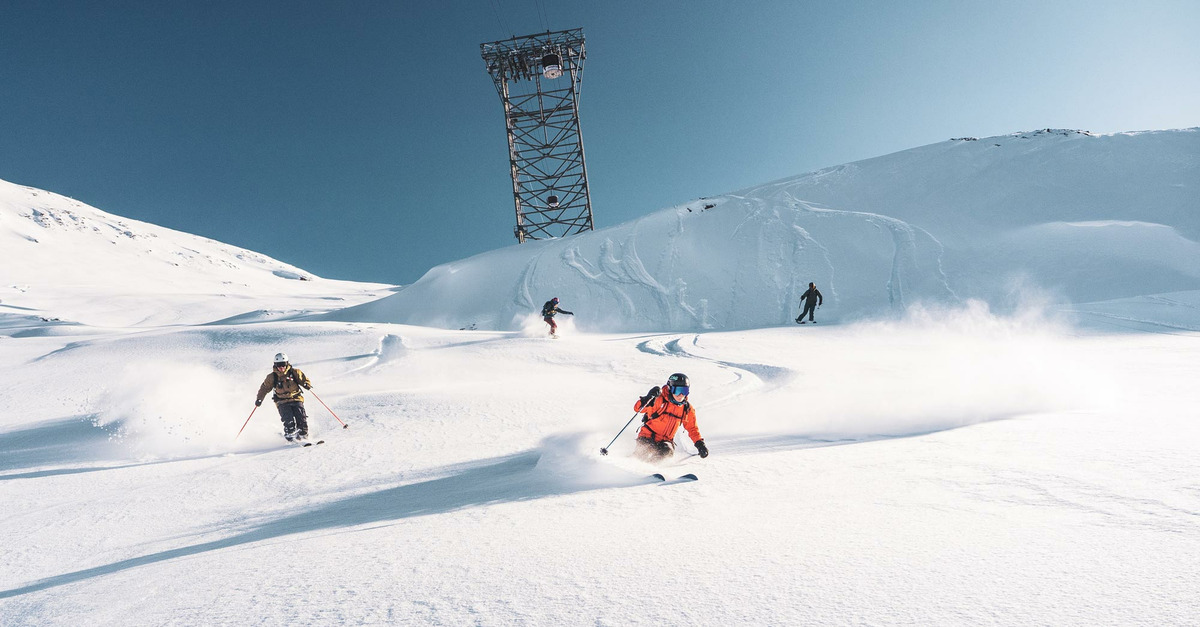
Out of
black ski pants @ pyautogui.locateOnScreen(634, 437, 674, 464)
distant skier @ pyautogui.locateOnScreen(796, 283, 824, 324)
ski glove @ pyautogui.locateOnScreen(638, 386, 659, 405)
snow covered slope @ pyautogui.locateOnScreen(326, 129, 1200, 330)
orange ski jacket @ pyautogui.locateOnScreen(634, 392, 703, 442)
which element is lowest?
black ski pants @ pyautogui.locateOnScreen(634, 437, 674, 464)

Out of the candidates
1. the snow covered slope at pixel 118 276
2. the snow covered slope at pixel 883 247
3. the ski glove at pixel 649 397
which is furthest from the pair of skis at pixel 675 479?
the snow covered slope at pixel 118 276

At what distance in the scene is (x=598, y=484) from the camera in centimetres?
451

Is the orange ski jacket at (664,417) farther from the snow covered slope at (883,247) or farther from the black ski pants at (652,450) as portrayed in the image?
the snow covered slope at (883,247)

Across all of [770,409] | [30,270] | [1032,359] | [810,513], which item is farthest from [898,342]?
[30,270]

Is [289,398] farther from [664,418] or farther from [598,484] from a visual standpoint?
[664,418]

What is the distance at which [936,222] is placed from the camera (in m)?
22.1

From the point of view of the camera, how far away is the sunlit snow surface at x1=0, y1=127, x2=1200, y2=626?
7.39ft

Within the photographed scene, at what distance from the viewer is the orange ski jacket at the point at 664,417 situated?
536 centimetres

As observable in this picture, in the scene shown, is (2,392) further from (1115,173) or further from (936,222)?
(1115,173)

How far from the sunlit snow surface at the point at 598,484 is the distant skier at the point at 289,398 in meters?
0.40

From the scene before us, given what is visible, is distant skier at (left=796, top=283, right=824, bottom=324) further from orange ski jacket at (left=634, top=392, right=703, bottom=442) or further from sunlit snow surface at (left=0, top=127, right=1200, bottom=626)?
orange ski jacket at (left=634, top=392, right=703, bottom=442)

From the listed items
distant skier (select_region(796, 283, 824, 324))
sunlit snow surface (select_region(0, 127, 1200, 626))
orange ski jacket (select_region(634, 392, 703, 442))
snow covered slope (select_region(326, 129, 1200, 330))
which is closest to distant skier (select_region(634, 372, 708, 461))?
orange ski jacket (select_region(634, 392, 703, 442))

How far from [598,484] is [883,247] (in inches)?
799

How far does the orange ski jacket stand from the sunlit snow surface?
37cm
